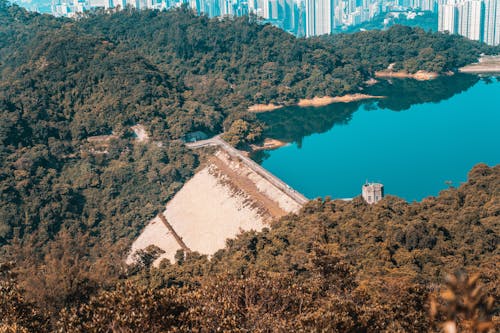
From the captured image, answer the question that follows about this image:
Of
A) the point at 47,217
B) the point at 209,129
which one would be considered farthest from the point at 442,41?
the point at 47,217

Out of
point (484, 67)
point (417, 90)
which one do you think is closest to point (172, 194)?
point (417, 90)

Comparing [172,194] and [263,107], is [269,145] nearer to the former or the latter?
[172,194]

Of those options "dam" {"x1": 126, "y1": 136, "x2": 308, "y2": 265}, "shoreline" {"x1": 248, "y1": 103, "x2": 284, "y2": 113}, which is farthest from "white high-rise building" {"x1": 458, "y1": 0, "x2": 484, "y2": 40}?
"dam" {"x1": 126, "y1": 136, "x2": 308, "y2": 265}

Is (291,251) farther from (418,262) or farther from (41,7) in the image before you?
(41,7)

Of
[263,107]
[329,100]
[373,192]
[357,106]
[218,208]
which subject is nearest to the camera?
[373,192]

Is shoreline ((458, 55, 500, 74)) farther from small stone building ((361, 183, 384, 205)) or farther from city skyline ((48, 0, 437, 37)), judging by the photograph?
city skyline ((48, 0, 437, 37))
